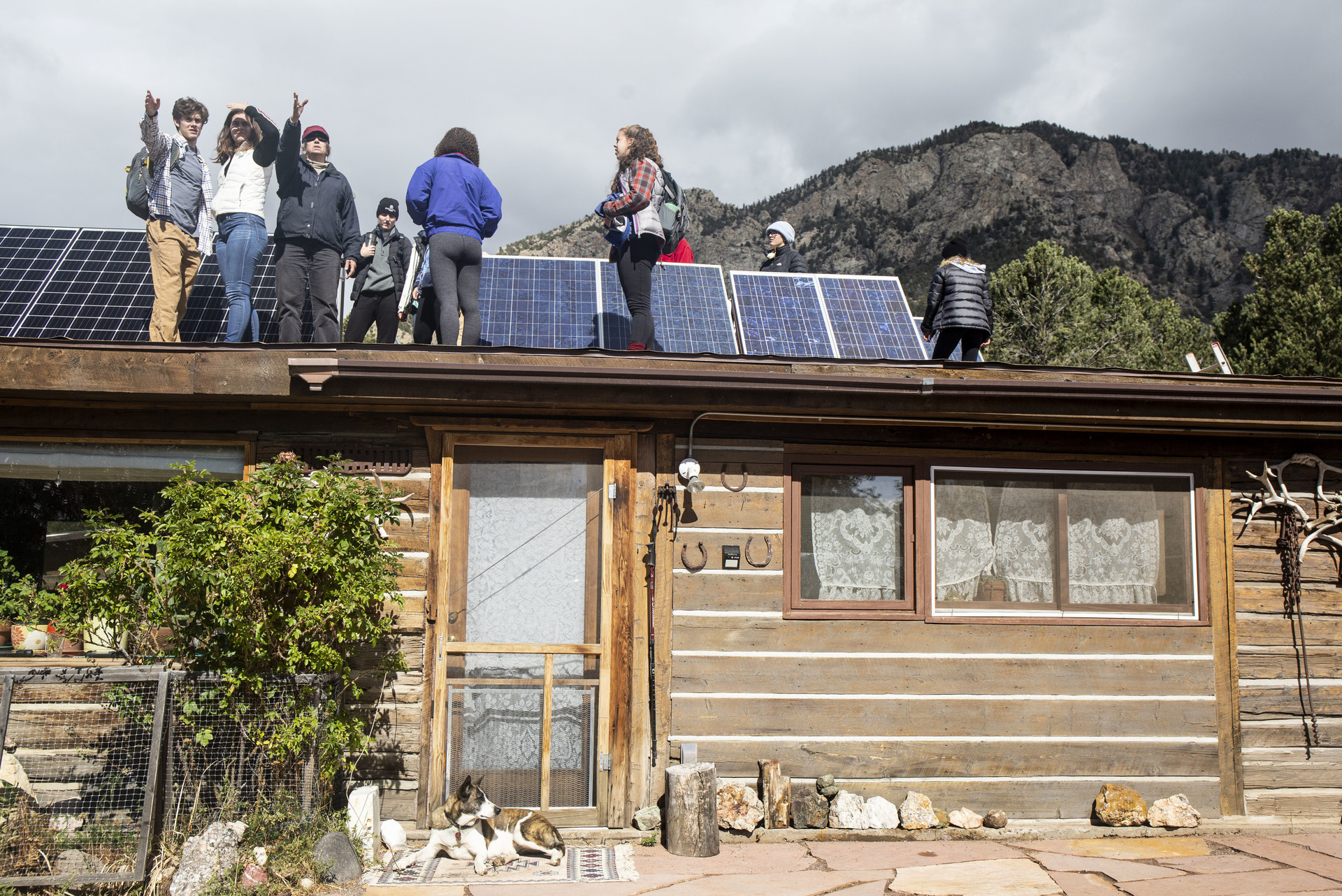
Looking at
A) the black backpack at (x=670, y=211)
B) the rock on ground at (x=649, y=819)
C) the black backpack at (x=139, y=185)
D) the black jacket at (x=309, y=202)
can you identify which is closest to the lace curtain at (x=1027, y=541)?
the rock on ground at (x=649, y=819)

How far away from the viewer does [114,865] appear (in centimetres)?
452

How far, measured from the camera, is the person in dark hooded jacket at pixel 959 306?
22.7 feet

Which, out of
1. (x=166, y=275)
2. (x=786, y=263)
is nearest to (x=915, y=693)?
(x=786, y=263)

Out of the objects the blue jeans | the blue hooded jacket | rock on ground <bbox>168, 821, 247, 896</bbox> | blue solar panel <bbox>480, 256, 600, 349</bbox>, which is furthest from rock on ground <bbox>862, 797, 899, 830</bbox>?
the blue jeans

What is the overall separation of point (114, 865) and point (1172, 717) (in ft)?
20.7

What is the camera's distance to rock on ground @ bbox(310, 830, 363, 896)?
15.6 feet

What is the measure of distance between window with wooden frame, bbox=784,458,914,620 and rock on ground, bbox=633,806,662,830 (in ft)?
5.12

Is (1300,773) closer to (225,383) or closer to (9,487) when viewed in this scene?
(225,383)

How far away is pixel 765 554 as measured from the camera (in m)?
5.96

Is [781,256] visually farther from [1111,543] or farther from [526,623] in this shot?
[526,623]

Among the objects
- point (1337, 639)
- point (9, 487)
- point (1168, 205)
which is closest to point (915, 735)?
point (1337, 639)

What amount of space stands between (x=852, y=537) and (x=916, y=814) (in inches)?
69.9

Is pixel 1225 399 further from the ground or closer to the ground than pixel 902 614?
further from the ground

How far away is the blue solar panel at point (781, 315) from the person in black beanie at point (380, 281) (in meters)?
3.13
